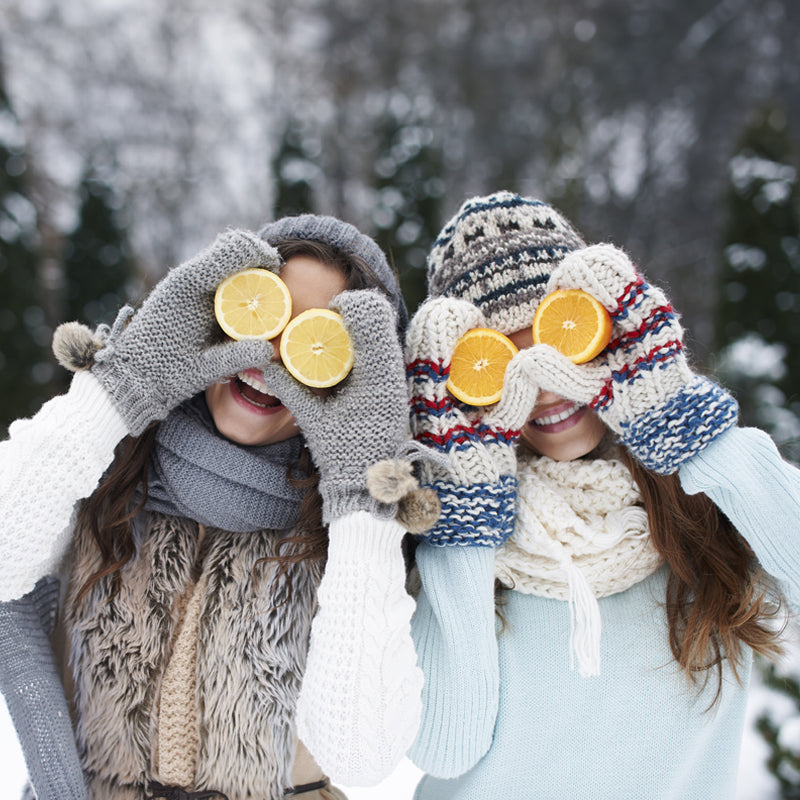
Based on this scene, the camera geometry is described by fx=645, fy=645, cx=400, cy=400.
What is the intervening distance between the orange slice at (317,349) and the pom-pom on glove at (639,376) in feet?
1.63

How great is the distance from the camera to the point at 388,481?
1479 mm

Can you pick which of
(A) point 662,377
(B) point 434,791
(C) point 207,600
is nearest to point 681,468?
(A) point 662,377

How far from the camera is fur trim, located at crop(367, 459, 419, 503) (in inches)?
58.0

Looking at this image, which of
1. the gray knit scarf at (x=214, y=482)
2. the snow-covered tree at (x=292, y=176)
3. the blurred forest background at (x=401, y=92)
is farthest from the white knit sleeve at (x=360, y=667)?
the blurred forest background at (x=401, y=92)

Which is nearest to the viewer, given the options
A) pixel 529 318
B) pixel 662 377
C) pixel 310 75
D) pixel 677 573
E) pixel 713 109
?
pixel 662 377

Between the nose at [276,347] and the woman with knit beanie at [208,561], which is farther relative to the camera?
the nose at [276,347]

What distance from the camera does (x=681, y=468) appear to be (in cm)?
164

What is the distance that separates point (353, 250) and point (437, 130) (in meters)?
11.6

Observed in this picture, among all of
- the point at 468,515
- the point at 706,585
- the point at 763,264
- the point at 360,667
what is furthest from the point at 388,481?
the point at 763,264

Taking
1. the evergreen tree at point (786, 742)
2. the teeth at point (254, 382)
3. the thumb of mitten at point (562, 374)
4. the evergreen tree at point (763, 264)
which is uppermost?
the teeth at point (254, 382)

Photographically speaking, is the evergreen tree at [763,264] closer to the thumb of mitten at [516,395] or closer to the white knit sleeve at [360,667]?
the thumb of mitten at [516,395]

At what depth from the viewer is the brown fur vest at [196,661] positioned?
62.7 inches

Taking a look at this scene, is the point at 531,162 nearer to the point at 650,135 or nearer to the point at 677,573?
the point at 650,135

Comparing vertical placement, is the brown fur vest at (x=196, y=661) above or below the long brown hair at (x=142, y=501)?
below
